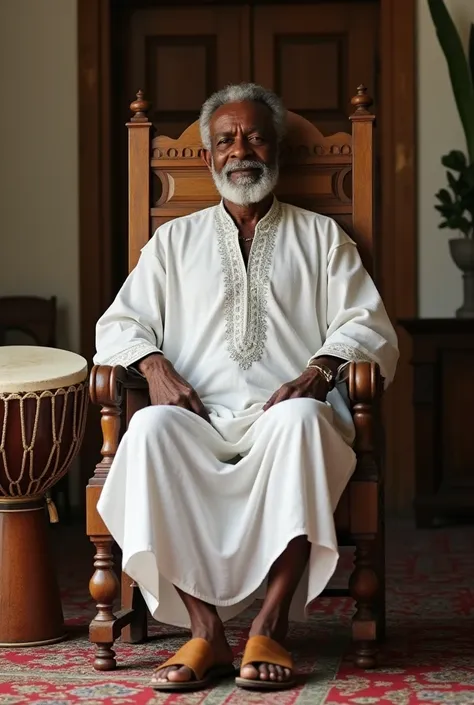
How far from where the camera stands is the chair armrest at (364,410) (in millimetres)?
2930

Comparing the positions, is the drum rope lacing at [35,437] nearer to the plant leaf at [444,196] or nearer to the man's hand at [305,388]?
the man's hand at [305,388]

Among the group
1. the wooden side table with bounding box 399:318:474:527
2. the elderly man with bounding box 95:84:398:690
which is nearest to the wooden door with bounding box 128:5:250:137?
the wooden side table with bounding box 399:318:474:527

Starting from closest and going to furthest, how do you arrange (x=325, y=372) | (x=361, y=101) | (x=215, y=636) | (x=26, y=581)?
(x=215, y=636) < (x=325, y=372) < (x=26, y=581) < (x=361, y=101)

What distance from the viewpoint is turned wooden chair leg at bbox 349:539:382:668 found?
288 cm

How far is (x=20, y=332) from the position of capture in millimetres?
6051

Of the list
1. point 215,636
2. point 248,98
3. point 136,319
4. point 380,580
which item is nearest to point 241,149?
point 248,98

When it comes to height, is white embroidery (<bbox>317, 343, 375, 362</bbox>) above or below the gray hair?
below

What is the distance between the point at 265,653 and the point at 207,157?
1.50m

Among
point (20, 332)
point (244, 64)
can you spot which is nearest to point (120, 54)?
point (244, 64)

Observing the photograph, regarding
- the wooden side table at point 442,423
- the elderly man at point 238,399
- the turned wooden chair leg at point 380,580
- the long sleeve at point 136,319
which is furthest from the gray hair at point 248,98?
the wooden side table at point 442,423

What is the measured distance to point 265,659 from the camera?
2.67 metres

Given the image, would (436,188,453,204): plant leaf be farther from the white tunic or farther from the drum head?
the drum head

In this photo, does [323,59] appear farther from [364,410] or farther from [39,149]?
[364,410]

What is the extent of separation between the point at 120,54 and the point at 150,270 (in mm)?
3096
